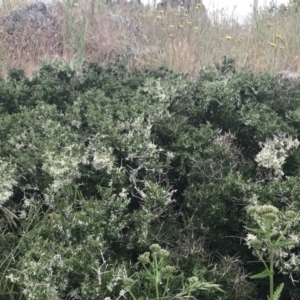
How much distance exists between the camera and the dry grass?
5.45 metres

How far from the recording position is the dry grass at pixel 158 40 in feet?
17.9

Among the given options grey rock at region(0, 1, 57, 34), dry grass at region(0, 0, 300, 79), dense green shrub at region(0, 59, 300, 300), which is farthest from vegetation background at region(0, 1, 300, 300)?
grey rock at region(0, 1, 57, 34)

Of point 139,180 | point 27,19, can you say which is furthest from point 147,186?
point 27,19

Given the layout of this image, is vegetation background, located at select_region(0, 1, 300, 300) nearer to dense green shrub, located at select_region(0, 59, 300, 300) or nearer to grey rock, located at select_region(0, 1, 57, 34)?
dense green shrub, located at select_region(0, 59, 300, 300)

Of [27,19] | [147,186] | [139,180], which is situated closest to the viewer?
[147,186]

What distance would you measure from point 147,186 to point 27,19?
546 cm

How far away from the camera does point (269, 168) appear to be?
2447mm

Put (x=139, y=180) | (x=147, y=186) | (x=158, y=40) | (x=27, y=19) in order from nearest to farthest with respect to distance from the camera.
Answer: (x=147, y=186), (x=139, y=180), (x=158, y=40), (x=27, y=19)

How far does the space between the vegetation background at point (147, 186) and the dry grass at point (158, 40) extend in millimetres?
1653

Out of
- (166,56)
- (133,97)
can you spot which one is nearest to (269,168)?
(133,97)

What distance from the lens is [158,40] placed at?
6.33m

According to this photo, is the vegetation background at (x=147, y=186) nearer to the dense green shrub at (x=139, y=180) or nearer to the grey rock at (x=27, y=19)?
the dense green shrub at (x=139, y=180)

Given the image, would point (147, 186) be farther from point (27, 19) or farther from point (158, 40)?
→ point (27, 19)

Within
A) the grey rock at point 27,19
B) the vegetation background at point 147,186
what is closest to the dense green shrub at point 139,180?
the vegetation background at point 147,186
